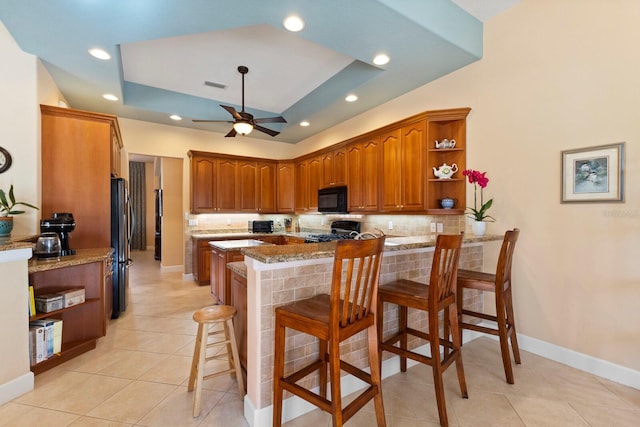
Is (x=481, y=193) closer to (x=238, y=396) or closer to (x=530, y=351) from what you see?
(x=530, y=351)

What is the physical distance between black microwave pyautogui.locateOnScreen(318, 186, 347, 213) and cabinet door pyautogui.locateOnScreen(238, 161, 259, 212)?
1531 millimetres

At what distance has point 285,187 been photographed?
20.2 ft

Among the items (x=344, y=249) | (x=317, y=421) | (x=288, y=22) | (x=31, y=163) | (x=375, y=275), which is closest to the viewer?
(x=344, y=249)

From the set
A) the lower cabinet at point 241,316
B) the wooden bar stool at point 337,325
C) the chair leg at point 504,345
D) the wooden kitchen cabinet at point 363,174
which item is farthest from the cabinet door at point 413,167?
the lower cabinet at point 241,316

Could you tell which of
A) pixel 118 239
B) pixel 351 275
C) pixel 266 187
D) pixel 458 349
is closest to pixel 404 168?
pixel 458 349

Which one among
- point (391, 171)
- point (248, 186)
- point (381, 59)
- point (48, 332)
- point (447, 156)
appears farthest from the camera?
point (248, 186)

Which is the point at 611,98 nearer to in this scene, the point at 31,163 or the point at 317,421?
the point at 317,421

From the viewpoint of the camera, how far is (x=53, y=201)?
3053 mm

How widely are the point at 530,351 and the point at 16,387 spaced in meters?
4.20

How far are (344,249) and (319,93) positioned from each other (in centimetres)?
362

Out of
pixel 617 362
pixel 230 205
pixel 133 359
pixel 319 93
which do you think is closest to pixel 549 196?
pixel 617 362

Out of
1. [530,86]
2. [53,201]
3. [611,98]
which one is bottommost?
[53,201]

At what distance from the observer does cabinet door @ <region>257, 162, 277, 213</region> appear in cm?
600

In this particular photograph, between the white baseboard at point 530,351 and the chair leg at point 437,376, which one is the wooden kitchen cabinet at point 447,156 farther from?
the chair leg at point 437,376
